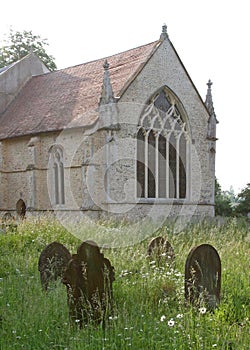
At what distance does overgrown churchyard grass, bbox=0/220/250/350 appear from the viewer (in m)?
4.40

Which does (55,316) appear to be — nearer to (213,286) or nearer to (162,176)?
(213,286)

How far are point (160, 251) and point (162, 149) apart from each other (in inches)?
486

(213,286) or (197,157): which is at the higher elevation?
(197,157)

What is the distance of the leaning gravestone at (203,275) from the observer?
579 cm

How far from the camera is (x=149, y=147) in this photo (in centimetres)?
1955

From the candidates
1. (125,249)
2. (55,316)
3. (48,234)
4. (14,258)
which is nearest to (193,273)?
(55,316)

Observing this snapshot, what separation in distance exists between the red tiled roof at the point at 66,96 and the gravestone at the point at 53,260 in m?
11.4

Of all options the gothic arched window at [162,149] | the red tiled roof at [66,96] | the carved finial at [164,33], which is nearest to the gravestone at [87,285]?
the red tiled roof at [66,96]

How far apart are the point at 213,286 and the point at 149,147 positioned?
44.9 feet

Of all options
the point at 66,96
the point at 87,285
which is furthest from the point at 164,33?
the point at 87,285

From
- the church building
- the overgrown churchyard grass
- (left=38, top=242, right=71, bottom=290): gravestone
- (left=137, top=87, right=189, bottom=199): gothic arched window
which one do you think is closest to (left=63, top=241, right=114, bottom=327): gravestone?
the overgrown churchyard grass

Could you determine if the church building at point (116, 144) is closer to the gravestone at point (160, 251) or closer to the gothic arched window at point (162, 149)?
the gothic arched window at point (162, 149)

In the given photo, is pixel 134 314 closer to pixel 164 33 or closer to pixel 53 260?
pixel 53 260

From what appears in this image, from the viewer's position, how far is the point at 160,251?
8070mm
